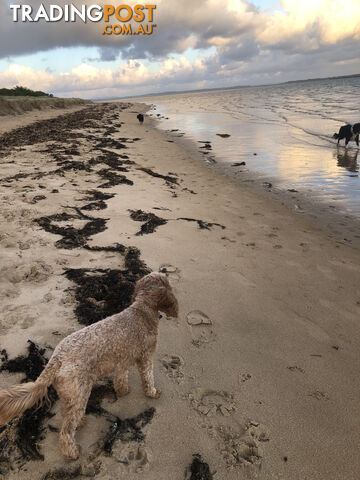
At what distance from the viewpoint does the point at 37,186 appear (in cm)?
739

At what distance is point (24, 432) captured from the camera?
2.15m

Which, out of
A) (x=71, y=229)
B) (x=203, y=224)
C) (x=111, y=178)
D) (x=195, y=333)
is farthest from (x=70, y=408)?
(x=111, y=178)

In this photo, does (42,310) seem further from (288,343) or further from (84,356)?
(288,343)

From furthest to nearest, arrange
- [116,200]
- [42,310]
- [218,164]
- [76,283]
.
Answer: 1. [218,164]
2. [116,200]
3. [76,283]
4. [42,310]

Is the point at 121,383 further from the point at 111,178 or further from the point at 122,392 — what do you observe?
the point at 111,178

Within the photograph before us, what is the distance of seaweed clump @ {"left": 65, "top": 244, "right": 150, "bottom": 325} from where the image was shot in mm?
3355

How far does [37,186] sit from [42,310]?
517cm

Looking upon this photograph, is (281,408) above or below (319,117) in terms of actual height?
below

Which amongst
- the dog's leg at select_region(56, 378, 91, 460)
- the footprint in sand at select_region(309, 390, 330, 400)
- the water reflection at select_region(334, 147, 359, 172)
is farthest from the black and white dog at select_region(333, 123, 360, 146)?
the dog's leg at select_region(56, 378, 91, 460)

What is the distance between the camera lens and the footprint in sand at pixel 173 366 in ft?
9.21

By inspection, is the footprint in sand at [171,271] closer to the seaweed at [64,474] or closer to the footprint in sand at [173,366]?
the footprint in sand at [173,366]

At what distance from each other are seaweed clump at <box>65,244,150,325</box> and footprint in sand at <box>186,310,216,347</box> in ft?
2.77

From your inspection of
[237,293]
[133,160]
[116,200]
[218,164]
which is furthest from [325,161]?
[237,293]

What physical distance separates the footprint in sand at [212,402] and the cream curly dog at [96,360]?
364 mm
